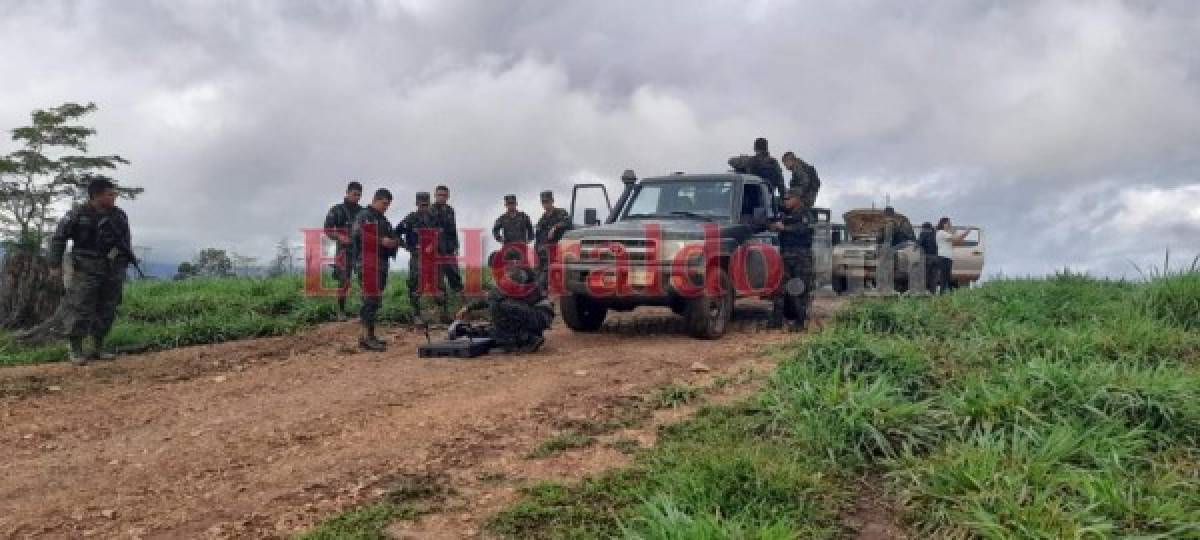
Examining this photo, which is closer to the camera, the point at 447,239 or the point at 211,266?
the point at 447,239

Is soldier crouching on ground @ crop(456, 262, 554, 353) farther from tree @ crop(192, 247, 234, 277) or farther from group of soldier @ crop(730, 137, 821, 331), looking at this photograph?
tree @ crop(192, 247, 234, 277)

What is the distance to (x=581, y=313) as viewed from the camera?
895 centimetres

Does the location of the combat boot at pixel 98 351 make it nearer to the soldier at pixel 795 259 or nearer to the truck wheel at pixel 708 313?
the truck wheel at pixel 708 313

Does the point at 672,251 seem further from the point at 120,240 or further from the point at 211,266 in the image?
the point at 211,266

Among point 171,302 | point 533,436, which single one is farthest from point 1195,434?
point 171,302

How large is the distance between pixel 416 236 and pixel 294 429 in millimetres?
5036

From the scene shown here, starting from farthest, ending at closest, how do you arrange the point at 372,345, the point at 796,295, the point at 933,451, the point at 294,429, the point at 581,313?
1. the point at 581,313
2. the point at 796,295
3. the point at 372,345
4. the point at 294,429
5. the point at 933,451

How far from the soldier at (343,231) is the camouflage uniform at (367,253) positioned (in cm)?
125

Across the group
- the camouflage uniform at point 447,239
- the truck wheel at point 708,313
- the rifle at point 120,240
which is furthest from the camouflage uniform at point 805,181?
the rifle at point 120,240

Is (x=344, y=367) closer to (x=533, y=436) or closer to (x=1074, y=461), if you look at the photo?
(x=533, y=436)

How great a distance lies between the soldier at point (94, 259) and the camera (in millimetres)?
7613

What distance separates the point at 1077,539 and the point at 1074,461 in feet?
2.87

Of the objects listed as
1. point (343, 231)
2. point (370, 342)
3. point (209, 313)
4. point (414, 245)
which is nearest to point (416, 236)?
point (414, 245)

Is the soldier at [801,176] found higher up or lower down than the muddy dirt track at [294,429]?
higher up
